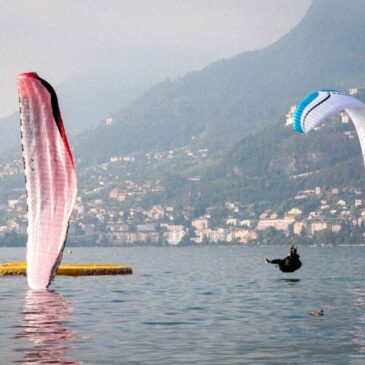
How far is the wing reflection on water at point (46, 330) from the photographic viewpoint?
104 feet

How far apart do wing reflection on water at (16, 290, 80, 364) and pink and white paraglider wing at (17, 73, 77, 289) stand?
2896 mm

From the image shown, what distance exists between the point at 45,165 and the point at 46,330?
37.8 ft

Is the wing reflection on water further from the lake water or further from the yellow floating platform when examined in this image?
the yellow floating platform

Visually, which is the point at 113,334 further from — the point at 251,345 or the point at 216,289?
the point at 216,289

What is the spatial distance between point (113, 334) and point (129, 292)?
27439 millimetres

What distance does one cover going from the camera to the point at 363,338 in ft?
118

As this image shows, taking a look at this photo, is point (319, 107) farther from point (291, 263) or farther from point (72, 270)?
point (72, 270)

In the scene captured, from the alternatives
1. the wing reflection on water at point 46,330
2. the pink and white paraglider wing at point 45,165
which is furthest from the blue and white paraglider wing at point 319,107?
the wing reflection on water at point 46,330

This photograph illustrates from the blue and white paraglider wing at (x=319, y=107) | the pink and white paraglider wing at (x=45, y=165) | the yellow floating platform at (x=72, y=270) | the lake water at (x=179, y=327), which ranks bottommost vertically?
the lake water at (x=179, y=327)

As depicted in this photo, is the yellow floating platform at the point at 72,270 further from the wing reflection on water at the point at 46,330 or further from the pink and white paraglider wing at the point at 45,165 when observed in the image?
the pink and white paraglider wing at the point at 45,165

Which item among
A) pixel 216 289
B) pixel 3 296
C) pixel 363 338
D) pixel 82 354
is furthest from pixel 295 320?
pixel 216 289

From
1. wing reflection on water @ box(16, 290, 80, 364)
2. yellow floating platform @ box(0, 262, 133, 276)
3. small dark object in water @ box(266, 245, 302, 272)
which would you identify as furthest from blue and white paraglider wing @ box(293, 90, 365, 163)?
yellow floating platform @ box(0, 262, 133, 276)

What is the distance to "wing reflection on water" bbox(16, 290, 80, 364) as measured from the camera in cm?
3170

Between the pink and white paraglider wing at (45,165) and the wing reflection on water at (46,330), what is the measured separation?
2.90 metres
